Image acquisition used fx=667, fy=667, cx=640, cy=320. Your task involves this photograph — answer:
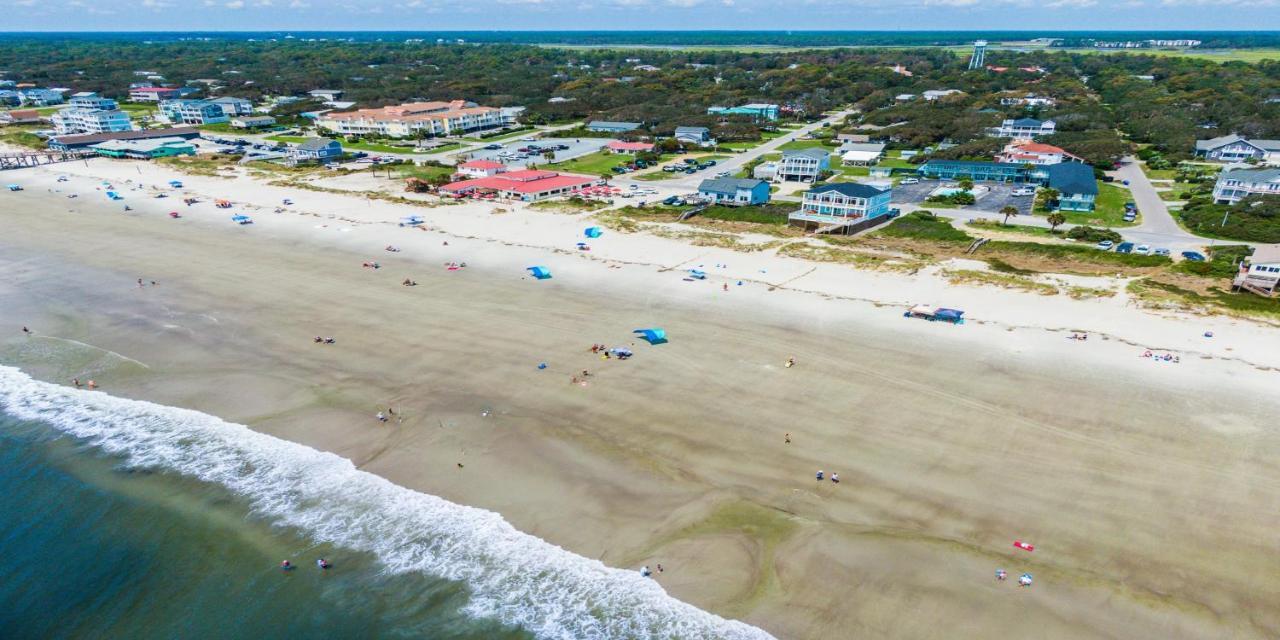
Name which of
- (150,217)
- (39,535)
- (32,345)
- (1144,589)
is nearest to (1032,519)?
(1144,589)

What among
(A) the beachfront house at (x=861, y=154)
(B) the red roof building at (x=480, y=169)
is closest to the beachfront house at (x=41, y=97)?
(B) the red roof building at (x=480, y=169)

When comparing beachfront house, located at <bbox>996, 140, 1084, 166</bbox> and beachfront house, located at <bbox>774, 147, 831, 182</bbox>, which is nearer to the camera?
beachfront house, located at <bbox>774, 147, 831, 182</bbox>

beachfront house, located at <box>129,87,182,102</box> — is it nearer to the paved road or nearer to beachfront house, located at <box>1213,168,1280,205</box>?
the paved road

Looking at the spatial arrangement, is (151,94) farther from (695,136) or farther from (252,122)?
(695,136)

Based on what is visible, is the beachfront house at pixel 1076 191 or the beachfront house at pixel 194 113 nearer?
the beachfront house at pixel 1076 191

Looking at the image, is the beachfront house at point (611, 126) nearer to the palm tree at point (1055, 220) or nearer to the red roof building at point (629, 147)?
the red roof building at point (629, 147)

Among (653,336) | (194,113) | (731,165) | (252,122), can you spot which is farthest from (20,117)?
(653,336)

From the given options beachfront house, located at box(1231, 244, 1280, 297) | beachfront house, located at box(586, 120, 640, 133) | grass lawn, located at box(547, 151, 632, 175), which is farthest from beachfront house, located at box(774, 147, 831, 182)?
beachfront house, located at box(1231, 244, 1280, 297)
